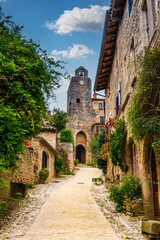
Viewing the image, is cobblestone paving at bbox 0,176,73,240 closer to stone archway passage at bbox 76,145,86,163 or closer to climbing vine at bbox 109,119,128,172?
climbing vine at bbox 109,119,128,172

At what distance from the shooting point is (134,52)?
738 cm

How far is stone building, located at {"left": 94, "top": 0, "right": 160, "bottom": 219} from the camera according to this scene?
18.2 feet

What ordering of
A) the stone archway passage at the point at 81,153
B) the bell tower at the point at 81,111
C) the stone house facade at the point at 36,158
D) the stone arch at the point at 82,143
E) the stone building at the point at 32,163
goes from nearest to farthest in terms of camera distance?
1. the stone building at the point at 32,163
2. the stone house facade at the point at 36,158
3. the bell tower at the point at 81,111
4. the stone arch at the point at 82,143
5. the stone archway passage at the point at 81,153

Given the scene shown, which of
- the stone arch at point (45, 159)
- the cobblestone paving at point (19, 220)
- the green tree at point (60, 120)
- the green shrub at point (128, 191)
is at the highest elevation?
the green tree at point (60, 120)

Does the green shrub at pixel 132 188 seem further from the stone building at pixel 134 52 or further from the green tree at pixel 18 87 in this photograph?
the green tree at pixel 18 87

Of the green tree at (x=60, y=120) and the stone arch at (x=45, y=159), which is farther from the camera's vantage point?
the green tree at (x=60, y=120)

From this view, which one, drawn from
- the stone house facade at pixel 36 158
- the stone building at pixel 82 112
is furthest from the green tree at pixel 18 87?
the stone building at pixel 82 112

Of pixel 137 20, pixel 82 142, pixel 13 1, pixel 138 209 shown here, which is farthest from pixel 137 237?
pixel 82 142

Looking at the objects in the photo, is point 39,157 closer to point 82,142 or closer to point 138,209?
point 138,209

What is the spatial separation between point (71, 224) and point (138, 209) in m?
1.87

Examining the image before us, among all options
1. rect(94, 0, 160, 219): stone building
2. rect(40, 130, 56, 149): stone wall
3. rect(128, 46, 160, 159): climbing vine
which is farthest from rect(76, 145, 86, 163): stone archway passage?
rect(128, 46, 160, 159): climbing vine

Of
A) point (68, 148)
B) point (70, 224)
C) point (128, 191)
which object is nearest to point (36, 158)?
point (128, 191)

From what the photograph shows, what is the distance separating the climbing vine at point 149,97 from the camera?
4.52 metres

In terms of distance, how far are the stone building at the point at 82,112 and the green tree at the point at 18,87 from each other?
26304mm
